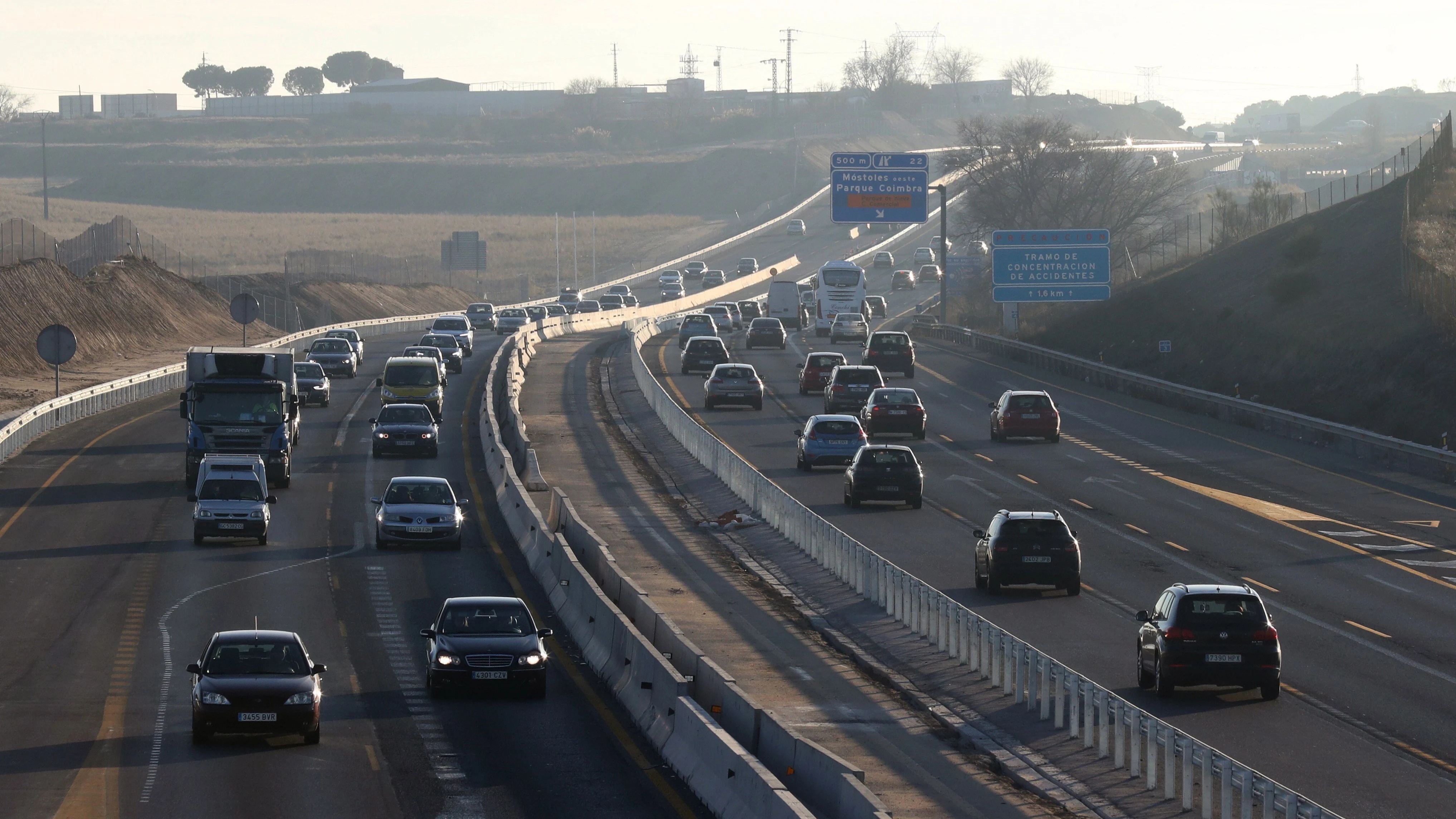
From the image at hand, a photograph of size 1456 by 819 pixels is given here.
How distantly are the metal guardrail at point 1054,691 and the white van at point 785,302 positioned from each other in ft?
190

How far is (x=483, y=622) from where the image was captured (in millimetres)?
22297

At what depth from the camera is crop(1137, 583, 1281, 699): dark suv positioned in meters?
21.7

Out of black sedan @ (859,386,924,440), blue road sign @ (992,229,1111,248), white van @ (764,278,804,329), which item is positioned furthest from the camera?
white van @ (764,278,804,329)

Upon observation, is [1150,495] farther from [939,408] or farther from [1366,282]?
[1366,282]

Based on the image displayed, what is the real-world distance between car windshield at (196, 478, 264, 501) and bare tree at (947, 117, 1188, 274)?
76.5 m

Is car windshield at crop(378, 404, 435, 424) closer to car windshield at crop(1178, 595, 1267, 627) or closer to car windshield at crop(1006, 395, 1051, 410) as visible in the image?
car windshield at crop(1006, 395, 1051, 410)

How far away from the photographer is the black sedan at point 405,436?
153 ft

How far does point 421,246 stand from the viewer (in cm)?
18738

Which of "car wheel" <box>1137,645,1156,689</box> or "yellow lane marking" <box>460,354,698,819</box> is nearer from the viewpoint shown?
"yellow lane marking" <box>460,354,698,819</box>

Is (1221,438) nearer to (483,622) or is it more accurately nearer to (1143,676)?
(1143,676)

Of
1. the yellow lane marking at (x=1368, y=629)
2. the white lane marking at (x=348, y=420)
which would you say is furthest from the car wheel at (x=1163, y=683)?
the white lane marking at (x=348, y=420)

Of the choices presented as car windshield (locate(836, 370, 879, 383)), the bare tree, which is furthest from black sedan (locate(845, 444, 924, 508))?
the bare tree

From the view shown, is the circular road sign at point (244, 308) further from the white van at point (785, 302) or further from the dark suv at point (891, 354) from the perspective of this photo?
the white van at point (785, 302)

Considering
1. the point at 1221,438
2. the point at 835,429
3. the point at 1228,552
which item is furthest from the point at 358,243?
the point at 1228,552
